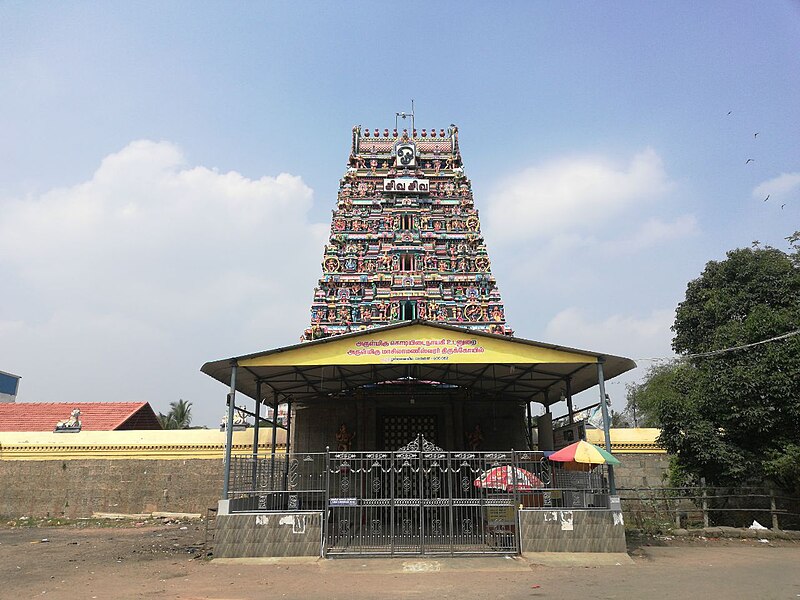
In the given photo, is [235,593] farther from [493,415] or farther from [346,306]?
[346,306]

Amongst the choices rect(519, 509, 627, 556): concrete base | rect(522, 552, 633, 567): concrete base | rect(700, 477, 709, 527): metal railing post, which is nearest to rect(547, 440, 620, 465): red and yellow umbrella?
rect(519, 509, 627, 556): concrete base

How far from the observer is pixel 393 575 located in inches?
331

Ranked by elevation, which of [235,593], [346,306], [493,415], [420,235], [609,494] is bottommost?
[235,593]

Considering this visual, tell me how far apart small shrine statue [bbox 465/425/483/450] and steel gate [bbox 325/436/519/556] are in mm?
5098

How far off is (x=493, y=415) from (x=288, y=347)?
754 centimetres

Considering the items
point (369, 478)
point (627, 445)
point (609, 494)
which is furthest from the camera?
point (627, 445)

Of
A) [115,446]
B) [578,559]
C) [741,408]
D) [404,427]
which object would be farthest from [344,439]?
[741,408]

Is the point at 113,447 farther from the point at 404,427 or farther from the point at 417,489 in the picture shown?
the point at 417,489

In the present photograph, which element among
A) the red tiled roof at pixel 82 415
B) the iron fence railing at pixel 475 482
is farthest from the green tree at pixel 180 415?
the iron fence railing at pixel 475 482

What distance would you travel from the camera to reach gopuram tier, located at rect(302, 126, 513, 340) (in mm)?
21141

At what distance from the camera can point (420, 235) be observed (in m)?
22.9

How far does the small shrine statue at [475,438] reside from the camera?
15.6 meters

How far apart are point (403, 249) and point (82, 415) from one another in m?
13.7

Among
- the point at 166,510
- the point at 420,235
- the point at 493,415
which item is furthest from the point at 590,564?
the point at 420,235
